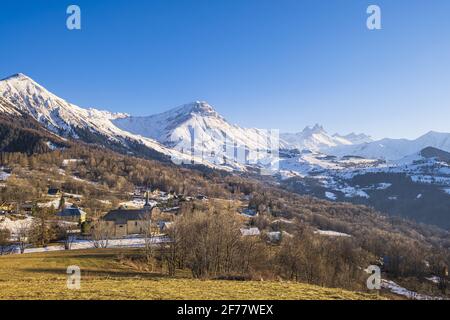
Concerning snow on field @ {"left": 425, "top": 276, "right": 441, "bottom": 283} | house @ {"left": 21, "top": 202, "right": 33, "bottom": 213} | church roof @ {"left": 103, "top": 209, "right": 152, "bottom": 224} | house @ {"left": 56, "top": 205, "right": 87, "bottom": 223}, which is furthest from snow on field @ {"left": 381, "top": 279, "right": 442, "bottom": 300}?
house @ {"left": 21, "top": 202, "right": 33, "bottom": 213}

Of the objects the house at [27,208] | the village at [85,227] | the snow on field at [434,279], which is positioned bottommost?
the snow on field at [434,279]

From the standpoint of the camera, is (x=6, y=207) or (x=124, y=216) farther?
(x=6, y=207)

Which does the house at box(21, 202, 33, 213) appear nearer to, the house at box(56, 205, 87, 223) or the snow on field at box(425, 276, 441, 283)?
the house at box(56, 205, 87, 223)

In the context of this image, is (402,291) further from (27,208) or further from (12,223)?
(27,208)

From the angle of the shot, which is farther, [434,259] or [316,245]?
[434,259]

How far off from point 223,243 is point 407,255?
111777 mm

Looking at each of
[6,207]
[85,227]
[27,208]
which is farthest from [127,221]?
[6,207]

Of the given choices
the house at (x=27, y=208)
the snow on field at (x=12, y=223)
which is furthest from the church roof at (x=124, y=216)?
the house at (x=27, y=208)

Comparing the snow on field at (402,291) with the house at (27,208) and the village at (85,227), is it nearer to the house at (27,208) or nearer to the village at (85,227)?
the village at (85,227)

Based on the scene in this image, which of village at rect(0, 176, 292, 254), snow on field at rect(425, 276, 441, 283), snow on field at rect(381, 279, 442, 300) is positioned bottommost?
snow on field at rect(425, 276, 441, 283)

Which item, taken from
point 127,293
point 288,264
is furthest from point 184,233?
point 127,293

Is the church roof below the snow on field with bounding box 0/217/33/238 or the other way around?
the other way around

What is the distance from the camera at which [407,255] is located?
144125 millimetres
